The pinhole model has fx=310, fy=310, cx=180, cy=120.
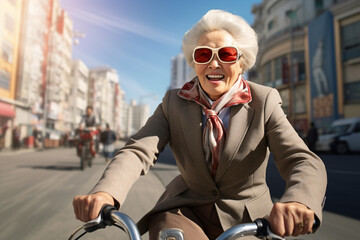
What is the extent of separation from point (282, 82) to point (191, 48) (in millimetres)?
31310

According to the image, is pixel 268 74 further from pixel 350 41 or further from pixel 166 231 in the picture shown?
pixel 166 231

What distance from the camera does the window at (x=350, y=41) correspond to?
78.1 feet

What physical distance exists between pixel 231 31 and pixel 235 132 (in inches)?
20.8

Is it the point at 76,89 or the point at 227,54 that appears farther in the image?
the point at 76,89

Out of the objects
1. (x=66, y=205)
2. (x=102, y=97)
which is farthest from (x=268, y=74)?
(x=102, y=97)

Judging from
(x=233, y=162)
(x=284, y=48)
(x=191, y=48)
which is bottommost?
(x=233, y=162)

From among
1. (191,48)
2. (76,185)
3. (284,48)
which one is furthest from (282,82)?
(191,48)

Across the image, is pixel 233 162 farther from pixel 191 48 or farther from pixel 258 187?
pixel 191 48

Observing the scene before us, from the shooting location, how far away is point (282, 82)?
102ft

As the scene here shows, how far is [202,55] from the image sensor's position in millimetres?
1508

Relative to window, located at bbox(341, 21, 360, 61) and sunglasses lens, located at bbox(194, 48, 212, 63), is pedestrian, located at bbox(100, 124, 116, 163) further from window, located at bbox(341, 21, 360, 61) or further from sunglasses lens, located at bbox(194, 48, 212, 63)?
window, located at bbox(341, 21, 360, 61)

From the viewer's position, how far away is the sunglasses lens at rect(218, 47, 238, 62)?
1.49m

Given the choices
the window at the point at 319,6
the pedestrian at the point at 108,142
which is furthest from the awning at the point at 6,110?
the window at the point at 319,6

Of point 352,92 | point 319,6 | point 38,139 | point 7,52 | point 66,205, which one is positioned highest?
point 319,6
